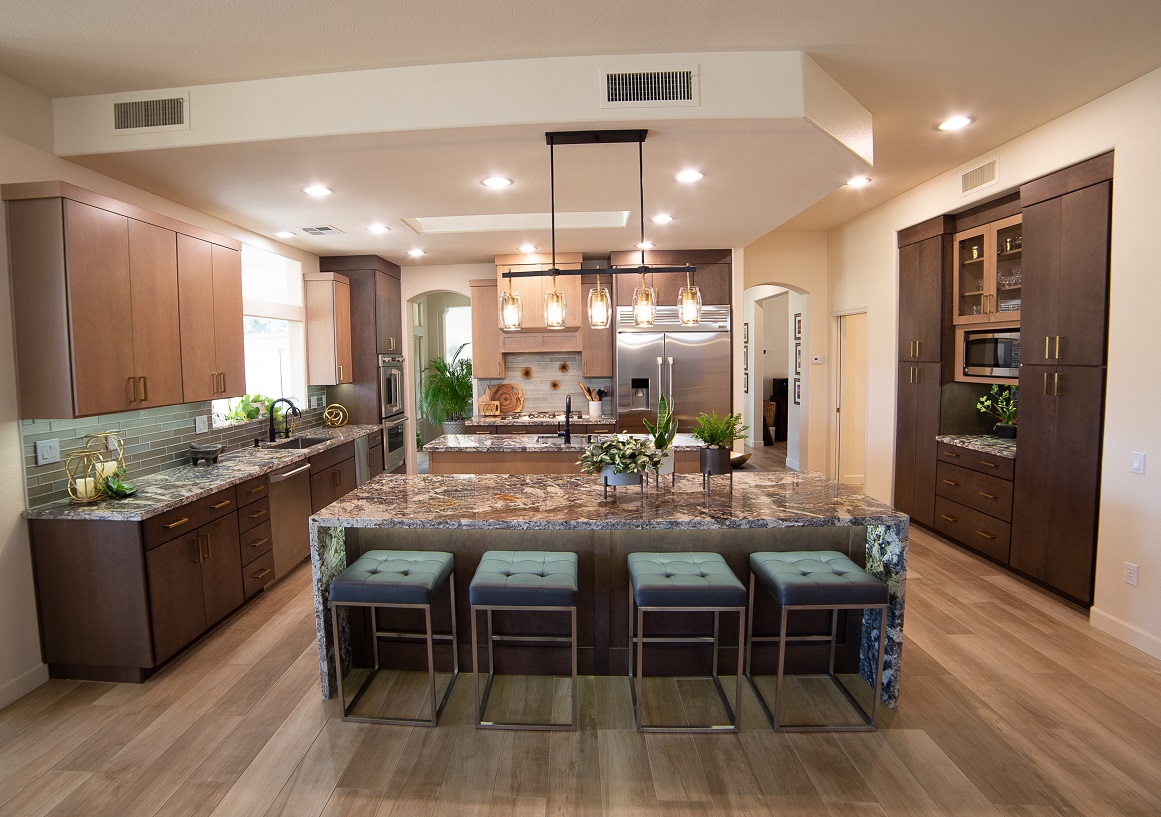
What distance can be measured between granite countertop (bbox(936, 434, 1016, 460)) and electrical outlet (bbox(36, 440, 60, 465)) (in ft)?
18.7

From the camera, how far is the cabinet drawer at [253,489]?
362cm

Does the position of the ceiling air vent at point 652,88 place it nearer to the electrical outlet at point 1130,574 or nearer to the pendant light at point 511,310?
the pendant light at point 511,310

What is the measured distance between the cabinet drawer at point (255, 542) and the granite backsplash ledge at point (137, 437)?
0.72 m

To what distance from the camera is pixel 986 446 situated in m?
4.33

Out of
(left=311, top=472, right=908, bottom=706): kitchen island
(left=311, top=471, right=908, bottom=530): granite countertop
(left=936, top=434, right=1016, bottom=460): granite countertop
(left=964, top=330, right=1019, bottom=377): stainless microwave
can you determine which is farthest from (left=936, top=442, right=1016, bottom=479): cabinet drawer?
(left=311, top=472, right=908, bottom=706): kitchen island

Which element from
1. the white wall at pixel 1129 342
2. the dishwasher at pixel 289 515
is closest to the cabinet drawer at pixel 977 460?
the white wall at pixel 1129 342

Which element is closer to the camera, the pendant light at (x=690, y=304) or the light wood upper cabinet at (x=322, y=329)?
the pendant light at (x=690, y=304)

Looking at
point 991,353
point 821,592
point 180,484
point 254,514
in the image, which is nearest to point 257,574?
point 254,514

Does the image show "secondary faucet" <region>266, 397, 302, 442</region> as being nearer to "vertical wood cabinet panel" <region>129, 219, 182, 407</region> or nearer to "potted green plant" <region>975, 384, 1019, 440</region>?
"vertical wood cabinet panel" <region>129, 219, 182, 407</region>

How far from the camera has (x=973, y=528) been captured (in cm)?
445

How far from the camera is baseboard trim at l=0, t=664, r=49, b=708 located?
2.68m

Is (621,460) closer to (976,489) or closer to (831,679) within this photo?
(831,679)

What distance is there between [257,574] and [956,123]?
5.18 meters

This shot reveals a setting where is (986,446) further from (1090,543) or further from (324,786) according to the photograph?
(324,786)
